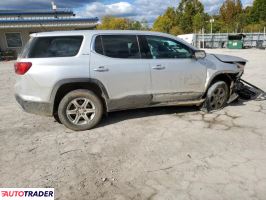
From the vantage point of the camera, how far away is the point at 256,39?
26.8 meters

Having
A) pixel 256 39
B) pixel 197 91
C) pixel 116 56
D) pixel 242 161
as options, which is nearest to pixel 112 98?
pixel 116 56

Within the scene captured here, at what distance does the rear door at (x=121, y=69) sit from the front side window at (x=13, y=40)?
71.9 ft

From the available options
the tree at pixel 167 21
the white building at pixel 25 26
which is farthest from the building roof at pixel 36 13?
the tree at pixel 167 21

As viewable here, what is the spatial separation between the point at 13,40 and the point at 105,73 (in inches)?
876

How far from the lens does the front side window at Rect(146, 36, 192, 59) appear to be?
A: 16.0ft

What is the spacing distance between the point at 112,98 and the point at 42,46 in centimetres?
153

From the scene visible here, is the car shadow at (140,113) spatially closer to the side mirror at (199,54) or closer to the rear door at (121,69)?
the rear door at (121,69)

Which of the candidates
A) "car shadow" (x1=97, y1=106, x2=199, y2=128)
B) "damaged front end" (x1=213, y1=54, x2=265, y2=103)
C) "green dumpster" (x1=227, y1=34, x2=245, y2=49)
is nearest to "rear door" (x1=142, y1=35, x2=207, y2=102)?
"car shadow" (x1=97, y1=106, x2=199, y2=128)

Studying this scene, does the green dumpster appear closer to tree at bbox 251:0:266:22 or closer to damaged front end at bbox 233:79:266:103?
Result: damaged front end at bbox 233:79:266:103

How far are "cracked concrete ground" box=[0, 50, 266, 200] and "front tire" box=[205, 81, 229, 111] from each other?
0.19 metres

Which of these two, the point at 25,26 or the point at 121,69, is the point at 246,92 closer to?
the point at 121,69

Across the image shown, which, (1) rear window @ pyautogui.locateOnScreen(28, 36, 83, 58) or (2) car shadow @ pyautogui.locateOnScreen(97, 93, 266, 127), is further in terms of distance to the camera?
(2) car shadow @ pyautogui.locateOnScreen(97, 93, 266, 127)

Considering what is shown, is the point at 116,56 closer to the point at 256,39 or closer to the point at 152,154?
the point at 152,154

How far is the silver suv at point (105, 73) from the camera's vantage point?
4289 mm
